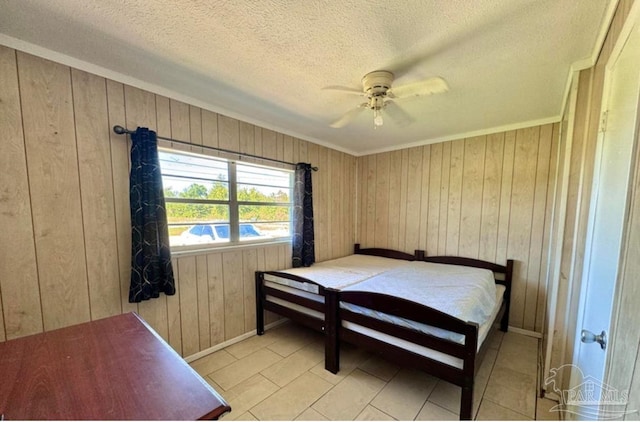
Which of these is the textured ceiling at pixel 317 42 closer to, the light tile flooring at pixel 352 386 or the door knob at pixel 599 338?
the door knob at pixel 599 338

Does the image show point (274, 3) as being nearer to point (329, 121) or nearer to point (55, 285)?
point (329, 121)

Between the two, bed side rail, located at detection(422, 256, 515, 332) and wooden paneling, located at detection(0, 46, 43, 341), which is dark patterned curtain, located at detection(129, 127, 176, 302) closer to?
wooden paneling, located at detection(0, 46, 43, 341)

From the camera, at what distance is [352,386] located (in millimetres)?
1962

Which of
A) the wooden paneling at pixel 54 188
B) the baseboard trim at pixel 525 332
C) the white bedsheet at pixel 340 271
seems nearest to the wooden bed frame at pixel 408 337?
the white bedsheet at pixel 340 271

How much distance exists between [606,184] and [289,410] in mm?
2238

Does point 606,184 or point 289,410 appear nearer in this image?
point 606,184

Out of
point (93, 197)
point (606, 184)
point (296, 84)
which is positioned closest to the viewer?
point (606, 184)

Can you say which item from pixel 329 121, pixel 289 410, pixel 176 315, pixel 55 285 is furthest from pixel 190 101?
pixel 289 410

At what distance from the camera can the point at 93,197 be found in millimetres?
1764

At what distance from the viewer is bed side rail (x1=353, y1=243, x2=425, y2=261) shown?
3.55 meters

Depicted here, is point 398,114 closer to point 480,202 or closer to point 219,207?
point 480,202

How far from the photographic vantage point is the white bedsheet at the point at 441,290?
1759 millimetres

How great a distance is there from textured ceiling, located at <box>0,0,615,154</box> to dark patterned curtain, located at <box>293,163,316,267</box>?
103cm

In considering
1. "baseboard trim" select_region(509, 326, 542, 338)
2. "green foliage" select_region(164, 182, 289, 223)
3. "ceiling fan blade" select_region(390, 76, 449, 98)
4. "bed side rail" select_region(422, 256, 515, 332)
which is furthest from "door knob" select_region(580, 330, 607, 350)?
"green foliage" select_region(164, 182, 289, 223)
